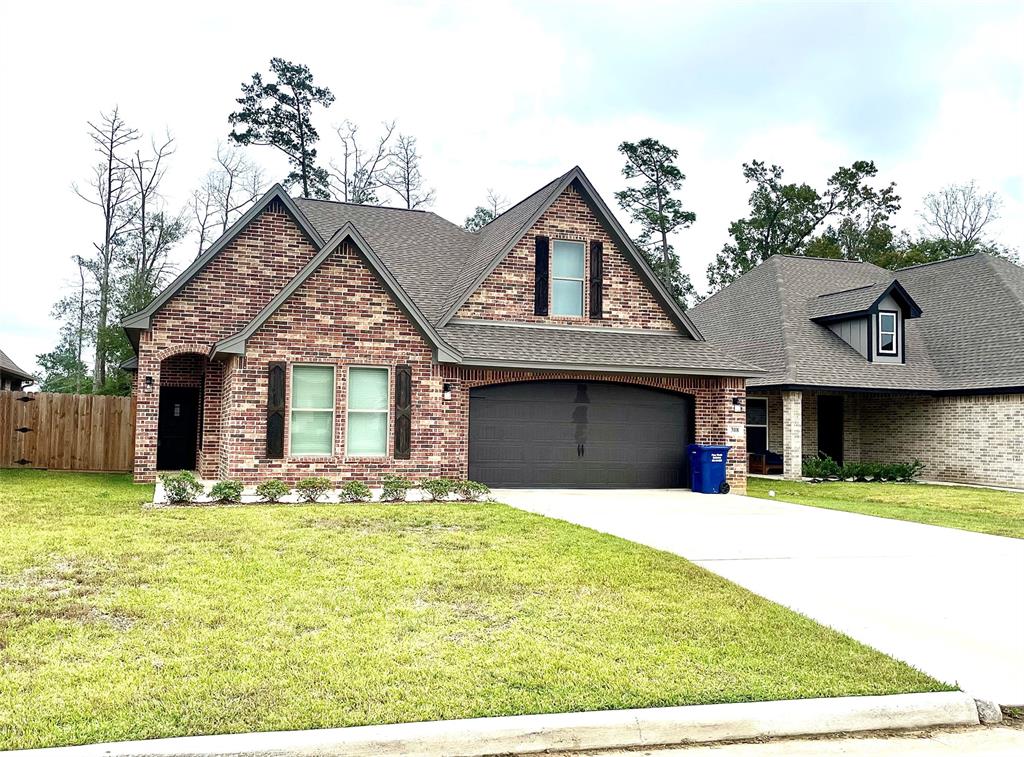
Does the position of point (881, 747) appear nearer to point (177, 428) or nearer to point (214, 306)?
point (214, 306)

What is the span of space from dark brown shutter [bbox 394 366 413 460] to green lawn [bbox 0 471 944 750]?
6.58m

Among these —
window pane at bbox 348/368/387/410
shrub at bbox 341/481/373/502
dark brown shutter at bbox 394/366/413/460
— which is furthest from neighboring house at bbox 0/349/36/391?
shrub at bbox 341/481/373/502

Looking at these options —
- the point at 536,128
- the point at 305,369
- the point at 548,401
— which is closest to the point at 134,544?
the point at 305,369

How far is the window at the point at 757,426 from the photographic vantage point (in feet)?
86.1

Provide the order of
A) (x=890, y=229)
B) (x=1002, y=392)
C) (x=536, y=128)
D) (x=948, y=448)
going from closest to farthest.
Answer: (x=1002, y=392)
(x=948, y=448)
(x=536, y=128)
(x=890, y=229)

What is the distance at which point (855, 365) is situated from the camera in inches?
1006

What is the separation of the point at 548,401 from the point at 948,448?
1338cm

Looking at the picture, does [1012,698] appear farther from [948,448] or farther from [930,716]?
[948,448]

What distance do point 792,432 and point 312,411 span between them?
1371 centimetres

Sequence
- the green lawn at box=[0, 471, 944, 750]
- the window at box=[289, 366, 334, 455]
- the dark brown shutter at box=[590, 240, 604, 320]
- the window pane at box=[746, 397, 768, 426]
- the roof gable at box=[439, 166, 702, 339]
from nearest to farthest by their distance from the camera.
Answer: the green lawn at box=[0, 471, 944, 750] < the window at box=[289, 366, 334, 455] < the roof gable at box=[439, 166, 702, 339] < the dark brown shutter at box=[590, 240, 604, 320] < the window pane at box=[746, 397, 768, 426]

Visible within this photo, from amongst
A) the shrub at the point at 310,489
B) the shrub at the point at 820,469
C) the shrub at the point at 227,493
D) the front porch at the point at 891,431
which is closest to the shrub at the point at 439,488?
the shrub at the point at 310,489

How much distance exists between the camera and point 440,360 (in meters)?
17.2

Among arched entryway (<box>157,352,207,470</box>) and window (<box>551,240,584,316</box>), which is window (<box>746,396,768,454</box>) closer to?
window (<box>551,240,584,316</box>)

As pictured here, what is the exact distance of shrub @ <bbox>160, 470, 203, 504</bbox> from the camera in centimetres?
1377
